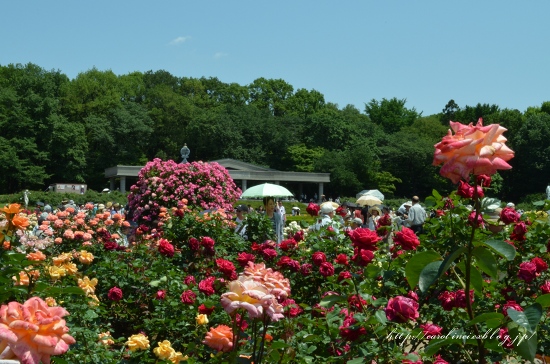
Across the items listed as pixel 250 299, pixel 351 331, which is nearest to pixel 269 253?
pixel 351 331

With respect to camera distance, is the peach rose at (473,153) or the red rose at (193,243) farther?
the red rose at (193,243)

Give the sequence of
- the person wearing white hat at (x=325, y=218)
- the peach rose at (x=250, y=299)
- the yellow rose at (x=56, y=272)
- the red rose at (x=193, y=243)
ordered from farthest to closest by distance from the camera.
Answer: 1. the person wearing white hat at (x=325, y=218)
2. the red rose at (x=193, y=243)
3. the yellow rose at (x=56, y=272)
4. the peach rose at (x=250, y=299)

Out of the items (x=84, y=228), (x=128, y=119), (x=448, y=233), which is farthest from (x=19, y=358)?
(x=128, y=119)

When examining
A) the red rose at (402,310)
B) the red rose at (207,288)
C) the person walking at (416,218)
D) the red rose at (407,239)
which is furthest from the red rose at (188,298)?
the person walking at (416,218)

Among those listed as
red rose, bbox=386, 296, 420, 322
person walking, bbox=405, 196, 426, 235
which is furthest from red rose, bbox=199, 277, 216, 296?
person walking, bbox=405, 196, 426, 235

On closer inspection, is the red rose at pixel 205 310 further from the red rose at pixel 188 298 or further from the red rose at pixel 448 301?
the red rose at pixel 448 301

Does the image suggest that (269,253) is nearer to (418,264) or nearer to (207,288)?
(207,288)

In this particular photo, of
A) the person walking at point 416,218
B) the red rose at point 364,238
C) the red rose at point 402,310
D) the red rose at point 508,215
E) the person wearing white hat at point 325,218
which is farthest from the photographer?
the person walking at point 416,218

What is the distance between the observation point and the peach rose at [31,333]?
1342mm

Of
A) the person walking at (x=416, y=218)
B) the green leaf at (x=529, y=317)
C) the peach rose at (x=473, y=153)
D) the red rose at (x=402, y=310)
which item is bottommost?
the person walking at (x=416, y=218)

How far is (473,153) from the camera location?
64.2 inches

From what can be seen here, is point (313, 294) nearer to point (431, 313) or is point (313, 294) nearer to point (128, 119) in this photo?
point (431, 313)

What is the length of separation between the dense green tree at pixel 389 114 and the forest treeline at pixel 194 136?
644 cm

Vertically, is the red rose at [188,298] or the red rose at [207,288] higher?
the red rose at [207,288]
